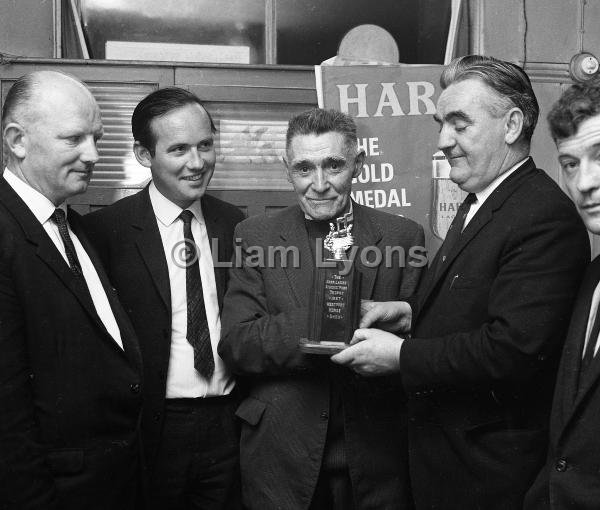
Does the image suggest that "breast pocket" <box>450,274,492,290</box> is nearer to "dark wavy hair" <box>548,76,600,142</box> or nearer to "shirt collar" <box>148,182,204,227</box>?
"dark wavy hair" <box>548,76,600,142</box>

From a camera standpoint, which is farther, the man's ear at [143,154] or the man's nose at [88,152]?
the man's ear at [143,154]

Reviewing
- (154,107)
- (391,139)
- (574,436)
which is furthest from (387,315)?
(391,139)

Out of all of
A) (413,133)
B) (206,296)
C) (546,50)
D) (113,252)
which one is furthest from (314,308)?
(546,50)

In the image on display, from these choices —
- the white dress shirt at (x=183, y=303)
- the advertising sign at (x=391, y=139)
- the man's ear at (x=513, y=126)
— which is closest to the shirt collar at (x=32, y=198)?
the white dress shirt at (x=183, y=303)

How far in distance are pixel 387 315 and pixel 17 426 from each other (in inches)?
48.1

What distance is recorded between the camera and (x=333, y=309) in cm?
257

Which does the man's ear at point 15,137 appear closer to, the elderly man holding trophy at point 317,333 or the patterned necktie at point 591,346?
the elderly man holding trophy at point 317,333

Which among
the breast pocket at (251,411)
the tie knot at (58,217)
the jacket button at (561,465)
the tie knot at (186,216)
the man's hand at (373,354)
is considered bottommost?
the jacket button at (561,465)

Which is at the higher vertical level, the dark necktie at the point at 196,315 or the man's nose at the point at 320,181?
the man's nose at the point at 320,181

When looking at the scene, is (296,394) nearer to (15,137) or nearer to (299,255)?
(299,255)

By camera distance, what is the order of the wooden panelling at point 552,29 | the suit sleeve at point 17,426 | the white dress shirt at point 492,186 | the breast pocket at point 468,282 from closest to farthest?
the suit sleeve at point 17,426
the breast pocket at point 468,282
the white dress shirt at point 492,186
the wooden panelling at point 552,29

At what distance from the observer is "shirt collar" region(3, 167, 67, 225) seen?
2.47 metres

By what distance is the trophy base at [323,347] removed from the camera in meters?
2.55

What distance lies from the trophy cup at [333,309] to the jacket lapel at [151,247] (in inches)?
25.5
